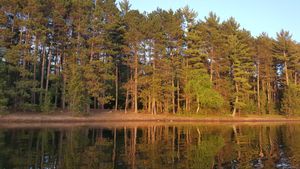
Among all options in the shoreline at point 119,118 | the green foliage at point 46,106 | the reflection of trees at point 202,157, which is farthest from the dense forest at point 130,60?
the reflection of trees at point 202,157

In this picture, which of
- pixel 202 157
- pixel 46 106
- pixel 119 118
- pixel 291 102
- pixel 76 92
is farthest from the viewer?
pixel 291 102

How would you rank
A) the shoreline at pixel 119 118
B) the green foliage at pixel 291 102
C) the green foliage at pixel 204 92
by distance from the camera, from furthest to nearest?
the green foliage at pixel 291 102, the green foliage at pixel 204 92, the shoreline at pixel 119 118

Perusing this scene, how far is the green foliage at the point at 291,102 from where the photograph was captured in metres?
67.1

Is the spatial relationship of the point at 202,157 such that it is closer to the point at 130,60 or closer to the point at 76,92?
the point at 76,92

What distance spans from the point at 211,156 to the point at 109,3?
4509 centimetres

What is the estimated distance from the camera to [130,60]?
5931 centimetres

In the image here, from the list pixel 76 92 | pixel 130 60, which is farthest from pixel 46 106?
pixel 130 60

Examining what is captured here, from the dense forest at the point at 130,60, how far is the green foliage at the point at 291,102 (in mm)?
199

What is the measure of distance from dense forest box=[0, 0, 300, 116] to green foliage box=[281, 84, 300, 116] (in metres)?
0.20

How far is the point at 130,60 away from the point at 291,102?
118ft

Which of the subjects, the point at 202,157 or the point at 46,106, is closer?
the point at 202,157

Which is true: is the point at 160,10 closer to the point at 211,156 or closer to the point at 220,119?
the point at 220,119

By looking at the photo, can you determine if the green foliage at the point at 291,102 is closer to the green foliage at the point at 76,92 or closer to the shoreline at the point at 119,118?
the shoreline at the point at 119,118

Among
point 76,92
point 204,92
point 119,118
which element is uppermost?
point 204,92
